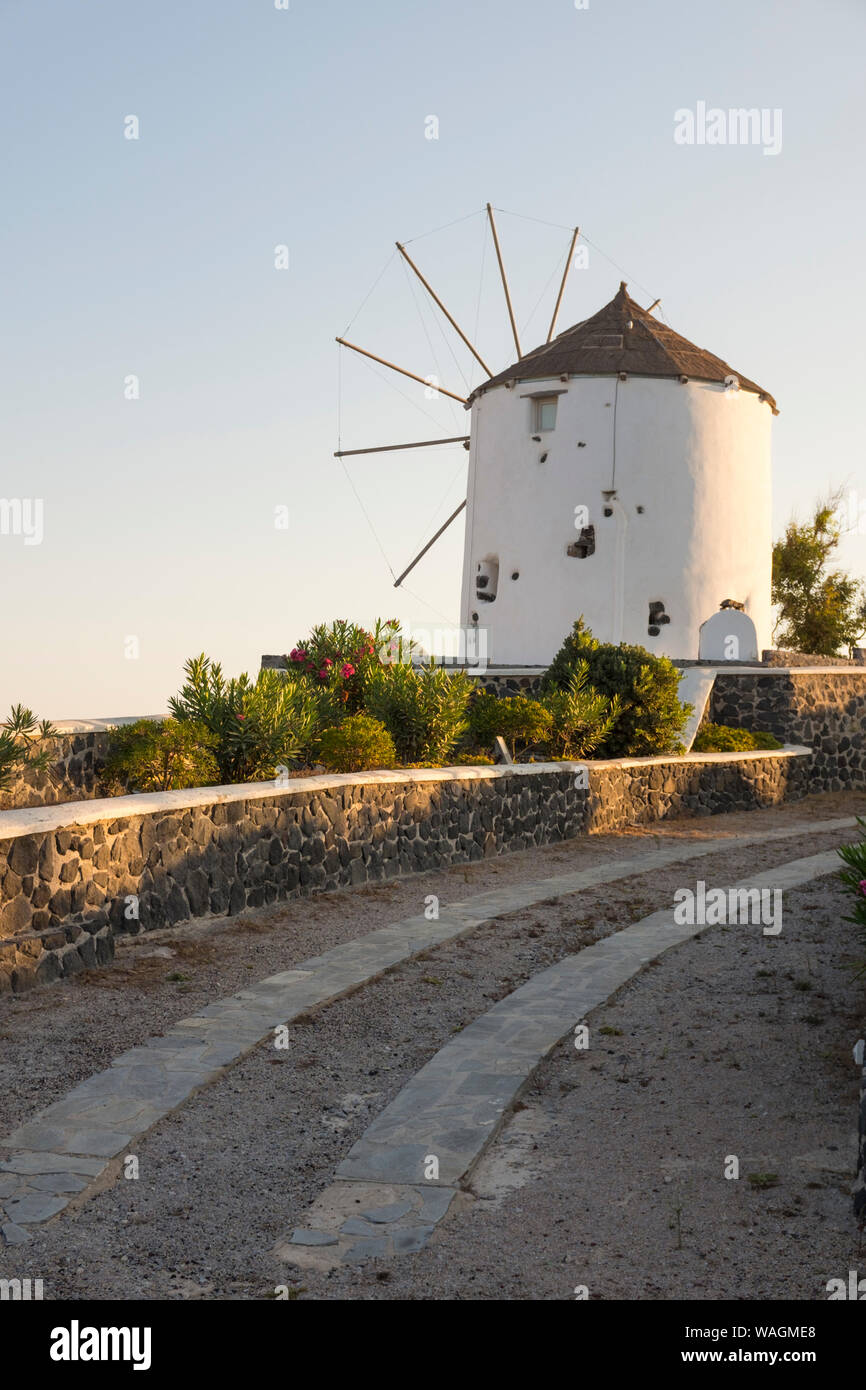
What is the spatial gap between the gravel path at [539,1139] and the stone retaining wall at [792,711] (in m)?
16.3

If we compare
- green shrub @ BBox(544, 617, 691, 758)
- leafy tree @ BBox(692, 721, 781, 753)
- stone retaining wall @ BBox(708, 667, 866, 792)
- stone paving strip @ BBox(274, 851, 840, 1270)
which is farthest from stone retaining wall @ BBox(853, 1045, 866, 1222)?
stone retaining wall @ BBox(708, 667, 866, 792)

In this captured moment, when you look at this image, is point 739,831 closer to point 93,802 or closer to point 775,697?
point 775,697

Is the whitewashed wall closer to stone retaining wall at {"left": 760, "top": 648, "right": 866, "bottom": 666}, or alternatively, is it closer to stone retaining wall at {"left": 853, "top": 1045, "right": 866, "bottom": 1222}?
stone retaining wall at {"left": 760, "top": 648, "right": 866, "bottom": 666}

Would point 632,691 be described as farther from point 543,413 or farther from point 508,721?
point 543,413

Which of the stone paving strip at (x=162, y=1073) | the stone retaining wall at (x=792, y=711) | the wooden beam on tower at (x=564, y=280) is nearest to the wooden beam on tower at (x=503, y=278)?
the wooden beam on tower at (x=564, y=280)

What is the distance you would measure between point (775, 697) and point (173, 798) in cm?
1829

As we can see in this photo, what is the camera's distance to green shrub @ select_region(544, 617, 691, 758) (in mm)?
19219

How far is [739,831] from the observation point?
710 inches

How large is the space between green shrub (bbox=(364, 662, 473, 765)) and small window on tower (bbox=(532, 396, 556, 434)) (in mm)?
17092

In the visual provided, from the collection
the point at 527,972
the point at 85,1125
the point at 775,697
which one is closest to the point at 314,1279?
the point at 85,1125

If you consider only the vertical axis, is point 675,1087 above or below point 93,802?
below

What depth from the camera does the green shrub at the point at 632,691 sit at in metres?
19.2

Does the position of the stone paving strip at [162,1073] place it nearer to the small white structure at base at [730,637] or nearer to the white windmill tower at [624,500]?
the small white structure at base at [730,637]

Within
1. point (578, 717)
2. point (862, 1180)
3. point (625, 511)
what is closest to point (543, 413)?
point (625, 511)
